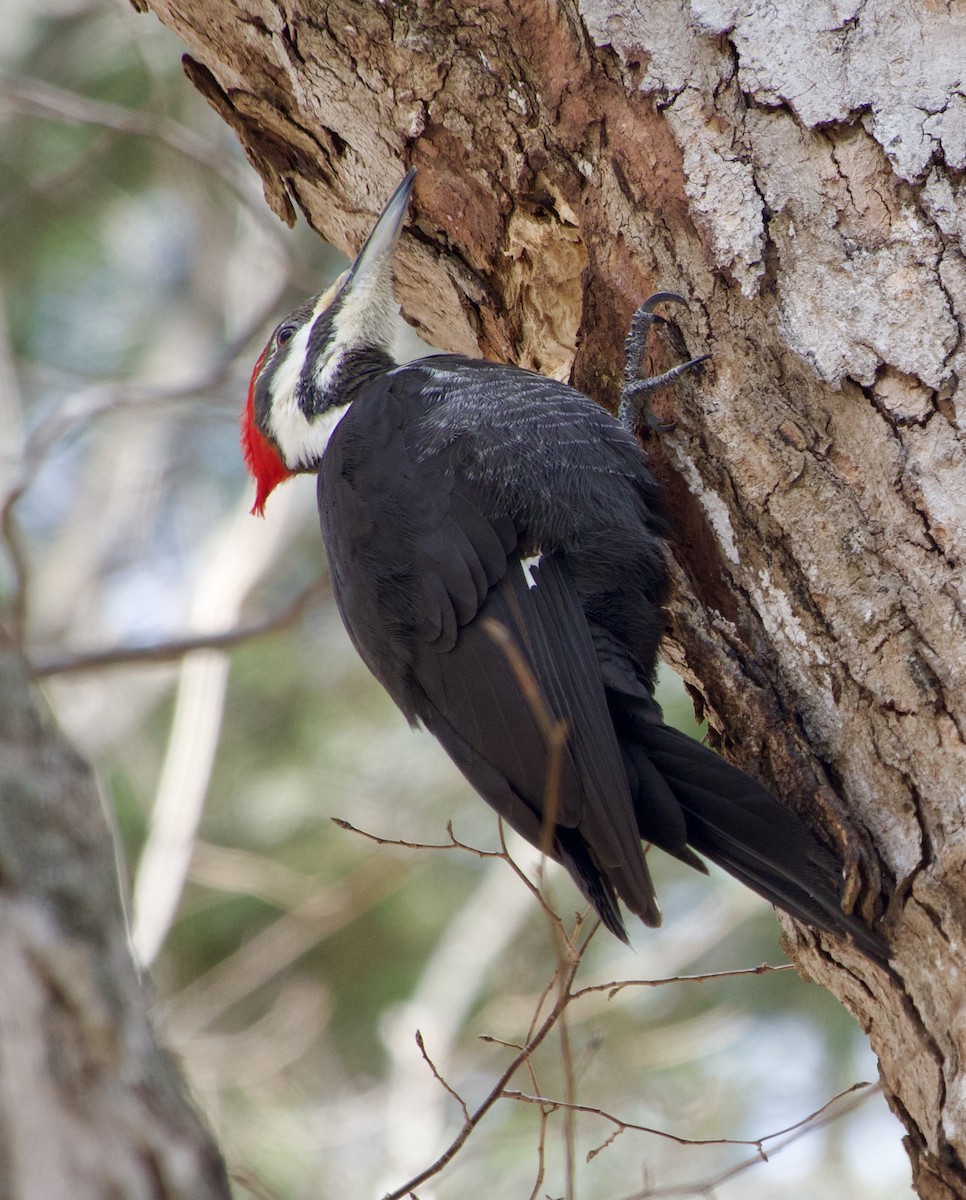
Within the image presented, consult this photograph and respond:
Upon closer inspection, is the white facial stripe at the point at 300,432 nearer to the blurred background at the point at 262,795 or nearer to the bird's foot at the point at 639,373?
the blurred background at the point at 262,795

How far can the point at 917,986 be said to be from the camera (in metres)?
1.93

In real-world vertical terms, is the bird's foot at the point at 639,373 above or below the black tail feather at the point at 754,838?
above

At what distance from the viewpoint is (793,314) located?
6.86 feet

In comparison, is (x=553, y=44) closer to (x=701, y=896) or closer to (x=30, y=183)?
(x=701, y=896)

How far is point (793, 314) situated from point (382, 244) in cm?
101

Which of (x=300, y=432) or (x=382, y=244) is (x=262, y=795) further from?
(x=382, y=244)

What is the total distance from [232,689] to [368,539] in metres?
4.65

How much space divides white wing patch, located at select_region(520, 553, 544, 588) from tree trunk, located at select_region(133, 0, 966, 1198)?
304 mm

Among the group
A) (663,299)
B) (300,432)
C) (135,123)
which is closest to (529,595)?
(663,299)

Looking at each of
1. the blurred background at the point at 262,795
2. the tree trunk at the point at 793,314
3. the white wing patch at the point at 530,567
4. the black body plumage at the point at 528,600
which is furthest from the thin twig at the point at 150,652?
the tree trunk at the point at 793,314

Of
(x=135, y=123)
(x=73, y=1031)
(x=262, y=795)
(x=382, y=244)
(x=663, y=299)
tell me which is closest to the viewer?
(x=73, y=1031)

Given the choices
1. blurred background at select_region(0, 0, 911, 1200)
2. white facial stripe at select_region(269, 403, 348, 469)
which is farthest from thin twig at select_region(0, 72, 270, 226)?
white facial stripe at select_region(269, 403, 348, 469)

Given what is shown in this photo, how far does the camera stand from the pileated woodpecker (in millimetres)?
2311

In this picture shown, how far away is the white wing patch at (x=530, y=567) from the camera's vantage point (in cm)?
260
